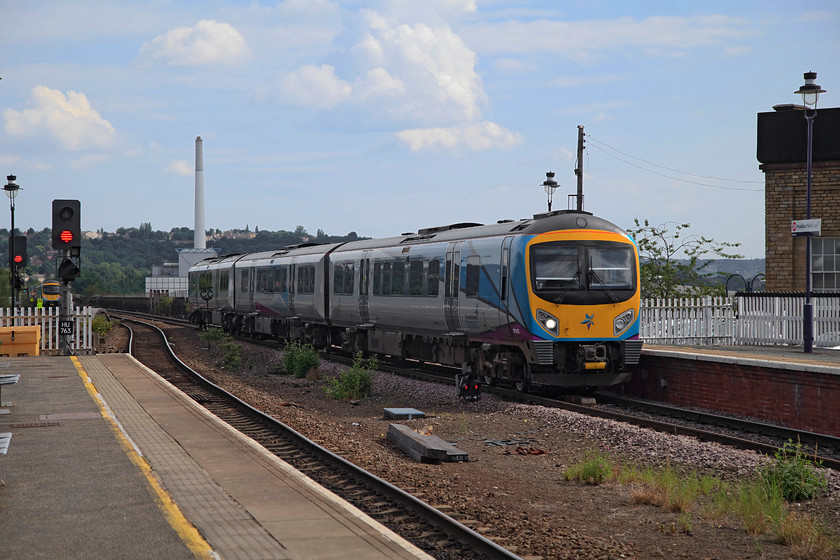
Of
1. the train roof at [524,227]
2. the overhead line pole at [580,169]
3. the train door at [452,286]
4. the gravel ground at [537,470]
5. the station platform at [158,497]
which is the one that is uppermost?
the overhead line pole at [580,169]

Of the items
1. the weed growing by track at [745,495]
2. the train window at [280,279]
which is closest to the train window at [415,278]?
the weed growing by track at [745,495]

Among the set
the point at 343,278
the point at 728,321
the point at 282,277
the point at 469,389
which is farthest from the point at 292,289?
the point at 469,389

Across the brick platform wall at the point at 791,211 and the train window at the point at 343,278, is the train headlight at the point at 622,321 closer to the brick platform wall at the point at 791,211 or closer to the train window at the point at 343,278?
the train window at the point at 343,278

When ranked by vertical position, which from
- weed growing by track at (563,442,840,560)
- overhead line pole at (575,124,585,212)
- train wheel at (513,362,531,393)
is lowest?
weed growing by track at (563,442,840,560)

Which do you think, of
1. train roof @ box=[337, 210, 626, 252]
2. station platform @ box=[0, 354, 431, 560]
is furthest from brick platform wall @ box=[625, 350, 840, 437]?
station platform @ box=[0, 354, 431, 560]

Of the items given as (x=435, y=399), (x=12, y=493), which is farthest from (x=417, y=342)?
(x=12, y=493)

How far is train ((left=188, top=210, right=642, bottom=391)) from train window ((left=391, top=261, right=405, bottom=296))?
0.03 meters

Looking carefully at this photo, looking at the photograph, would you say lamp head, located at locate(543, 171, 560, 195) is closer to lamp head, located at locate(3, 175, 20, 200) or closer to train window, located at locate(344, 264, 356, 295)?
train window, located at locate(344, 264, 356, 295)

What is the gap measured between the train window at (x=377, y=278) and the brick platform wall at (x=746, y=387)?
23.0 feet

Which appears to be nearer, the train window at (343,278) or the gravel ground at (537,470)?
the gravel ground at (537,470)

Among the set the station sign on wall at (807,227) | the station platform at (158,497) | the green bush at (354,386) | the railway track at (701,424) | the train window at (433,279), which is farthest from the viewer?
the station sign on wall at (807,227)

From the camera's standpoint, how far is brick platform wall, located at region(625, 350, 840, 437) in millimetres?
12961

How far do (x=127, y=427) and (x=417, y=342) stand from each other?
992 centimetres

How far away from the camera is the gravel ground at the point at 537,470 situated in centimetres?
753
